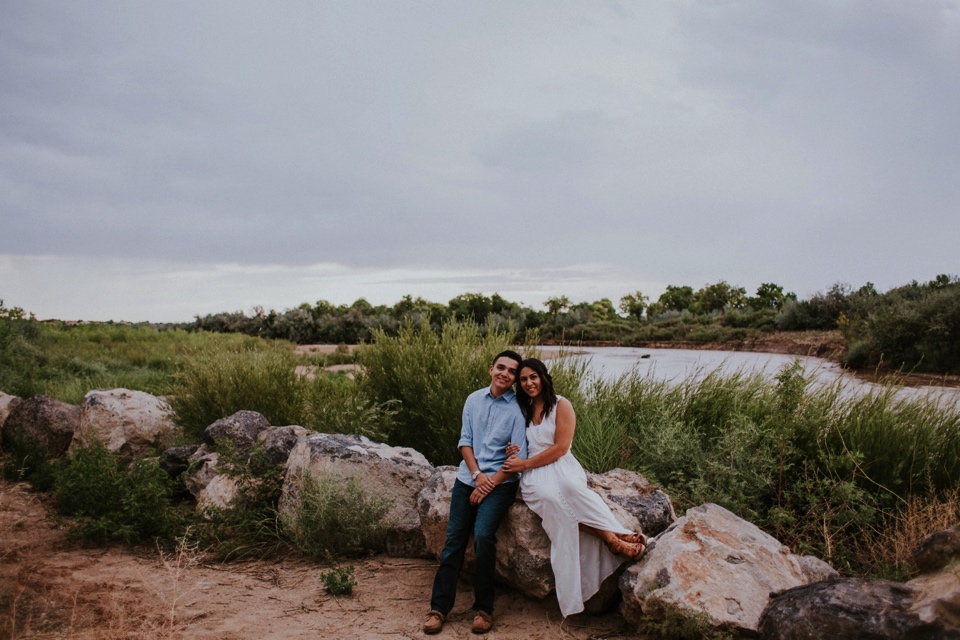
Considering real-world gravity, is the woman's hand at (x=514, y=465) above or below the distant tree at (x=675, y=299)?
below

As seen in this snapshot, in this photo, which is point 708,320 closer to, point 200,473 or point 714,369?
point 714,369

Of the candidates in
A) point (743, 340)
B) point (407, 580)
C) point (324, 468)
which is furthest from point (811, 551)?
point (743, 340)

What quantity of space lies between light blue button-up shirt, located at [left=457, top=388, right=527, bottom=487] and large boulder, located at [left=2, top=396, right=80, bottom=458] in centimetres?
688

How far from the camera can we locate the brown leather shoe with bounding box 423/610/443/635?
429cm

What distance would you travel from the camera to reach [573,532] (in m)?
4.32

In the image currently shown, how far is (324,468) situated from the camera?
5.83 m

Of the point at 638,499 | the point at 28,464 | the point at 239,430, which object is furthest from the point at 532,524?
the point at 28,464

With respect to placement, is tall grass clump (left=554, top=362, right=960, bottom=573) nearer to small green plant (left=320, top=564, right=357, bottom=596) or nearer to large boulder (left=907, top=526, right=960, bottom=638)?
large boulder (left=907, top=526, right=960, bottom=638)

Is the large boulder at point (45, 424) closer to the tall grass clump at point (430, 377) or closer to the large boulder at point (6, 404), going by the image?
the large boulder at point (6, 404)

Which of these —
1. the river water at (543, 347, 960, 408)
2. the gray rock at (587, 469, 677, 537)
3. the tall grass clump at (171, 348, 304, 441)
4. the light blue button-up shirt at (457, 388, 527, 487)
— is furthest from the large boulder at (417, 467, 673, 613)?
the tall grass clump at (171, 348, 304, 441)

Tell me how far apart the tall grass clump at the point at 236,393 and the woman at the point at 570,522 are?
5005mm

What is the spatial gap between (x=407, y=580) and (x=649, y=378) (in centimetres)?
419

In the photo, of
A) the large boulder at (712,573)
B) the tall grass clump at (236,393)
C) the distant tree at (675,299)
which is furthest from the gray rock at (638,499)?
the distant tree at (675,299)

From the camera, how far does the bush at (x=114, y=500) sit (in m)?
6.13
